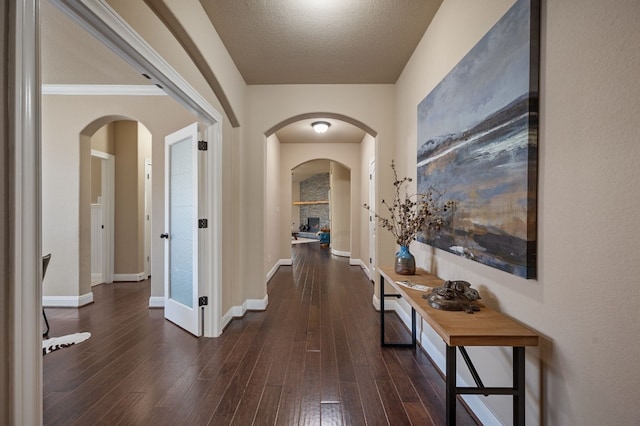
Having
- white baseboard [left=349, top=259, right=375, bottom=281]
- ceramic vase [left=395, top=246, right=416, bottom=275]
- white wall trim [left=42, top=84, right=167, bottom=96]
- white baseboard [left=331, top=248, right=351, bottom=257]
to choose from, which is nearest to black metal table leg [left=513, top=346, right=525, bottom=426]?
ceramic vase [left=395, top=246, right=416, bottom=275]

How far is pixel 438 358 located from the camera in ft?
7.41

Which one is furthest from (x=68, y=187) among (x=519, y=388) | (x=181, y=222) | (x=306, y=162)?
(x=519, y=388)

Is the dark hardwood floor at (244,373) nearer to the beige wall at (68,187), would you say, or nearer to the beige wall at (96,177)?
the beige wall at (68,187)

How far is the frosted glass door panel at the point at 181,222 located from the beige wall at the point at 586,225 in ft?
8.87

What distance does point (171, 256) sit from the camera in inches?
128

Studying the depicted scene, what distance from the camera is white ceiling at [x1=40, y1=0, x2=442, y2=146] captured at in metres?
2.26

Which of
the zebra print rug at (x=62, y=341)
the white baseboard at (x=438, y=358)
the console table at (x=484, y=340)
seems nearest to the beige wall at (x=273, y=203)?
the white baseboard at (x=438, y=358)

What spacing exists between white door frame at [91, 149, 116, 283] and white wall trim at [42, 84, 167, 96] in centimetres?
115

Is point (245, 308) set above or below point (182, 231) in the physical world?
below

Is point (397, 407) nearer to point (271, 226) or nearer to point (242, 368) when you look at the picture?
point (242, 368)

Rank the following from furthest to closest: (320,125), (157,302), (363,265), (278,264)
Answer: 1. (278,264)
2. (363,265)
3. (320,125)
4. (157,302)

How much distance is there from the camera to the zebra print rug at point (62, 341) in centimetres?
258

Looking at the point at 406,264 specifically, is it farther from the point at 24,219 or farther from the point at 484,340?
the point at 24,219

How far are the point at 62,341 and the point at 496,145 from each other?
3.75 meters
